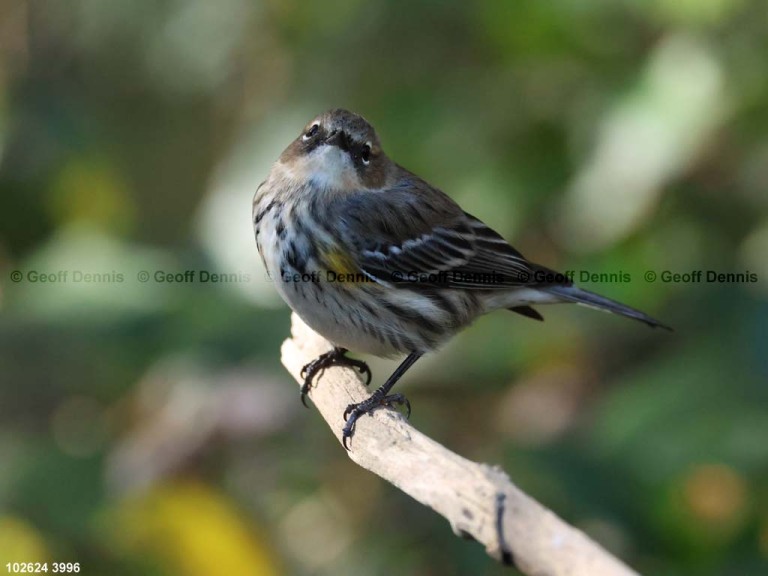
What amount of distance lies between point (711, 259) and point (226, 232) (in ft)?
7.19

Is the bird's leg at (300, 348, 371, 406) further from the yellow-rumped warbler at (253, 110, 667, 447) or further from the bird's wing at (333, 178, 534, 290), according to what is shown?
the bird's wing at (333, 178, 534, 290)

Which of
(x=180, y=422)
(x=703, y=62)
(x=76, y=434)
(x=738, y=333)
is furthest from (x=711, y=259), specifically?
(x=76, y=434)

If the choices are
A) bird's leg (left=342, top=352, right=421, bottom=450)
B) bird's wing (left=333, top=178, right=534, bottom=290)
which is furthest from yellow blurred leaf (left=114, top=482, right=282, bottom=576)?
bird's wing (left=333, top=178, right=534, bottom=290)

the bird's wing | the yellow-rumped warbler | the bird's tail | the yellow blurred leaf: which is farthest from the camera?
the bird's tail

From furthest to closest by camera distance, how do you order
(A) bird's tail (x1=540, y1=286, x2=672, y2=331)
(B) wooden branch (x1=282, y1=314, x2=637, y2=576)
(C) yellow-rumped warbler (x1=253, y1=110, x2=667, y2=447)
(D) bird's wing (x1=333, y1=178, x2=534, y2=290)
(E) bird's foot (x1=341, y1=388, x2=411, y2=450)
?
1. (A) bird's tail (x1=540, y1=286, x2=672, y2=331)
2. (D) bird's wing (x1=333, y1=178, x2=534, y2=290)
3. (C) yellow-rumped warbler (x1=253, y1=110, x2=667, y2=447)
4. (E) bird's foot (x1=341, y1=388, x2=411, y2=450)
5. (B) wooden branch (x1=282, y1=314, x2=637, y2=576)

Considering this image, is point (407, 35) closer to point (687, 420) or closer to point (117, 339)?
point (117, 339)

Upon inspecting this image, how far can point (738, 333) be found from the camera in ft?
13.8

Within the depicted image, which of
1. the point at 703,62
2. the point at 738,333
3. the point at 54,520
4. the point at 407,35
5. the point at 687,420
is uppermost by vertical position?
the point at 407,35

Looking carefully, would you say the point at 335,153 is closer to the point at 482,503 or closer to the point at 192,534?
the point at 192,534

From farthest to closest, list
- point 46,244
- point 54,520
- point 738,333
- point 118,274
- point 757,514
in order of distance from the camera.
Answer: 1. point 46,244
2. point 118,274
3. point 738,333
4. point 54,520
5. point 757,514

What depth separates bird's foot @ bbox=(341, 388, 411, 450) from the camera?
328cm

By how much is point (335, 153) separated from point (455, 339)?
118 centimetres

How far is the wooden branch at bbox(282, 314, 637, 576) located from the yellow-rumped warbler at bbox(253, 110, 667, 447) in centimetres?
74

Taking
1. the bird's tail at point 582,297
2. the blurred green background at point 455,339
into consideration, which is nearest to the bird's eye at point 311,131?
the blurred green background at point 455,339
